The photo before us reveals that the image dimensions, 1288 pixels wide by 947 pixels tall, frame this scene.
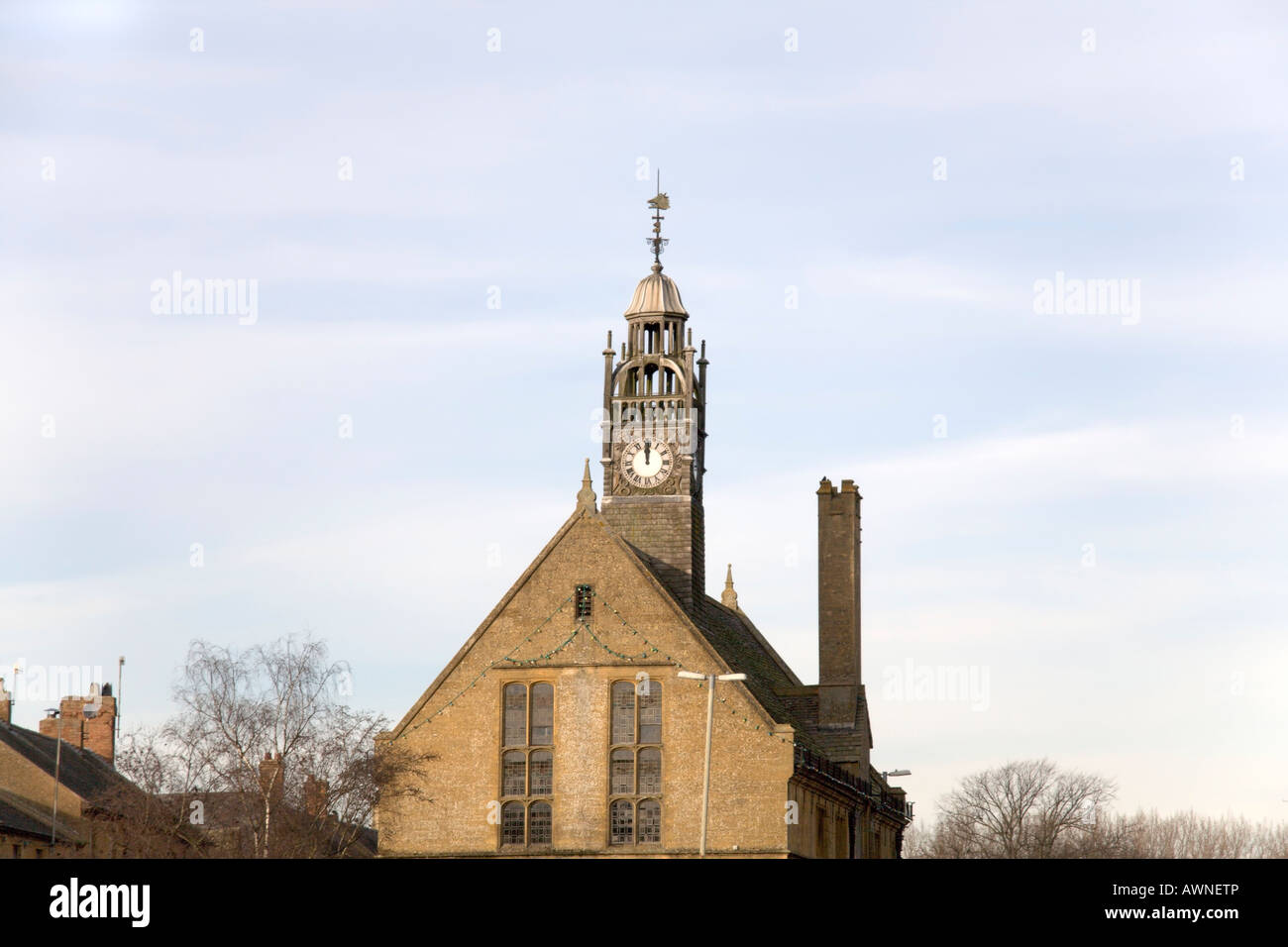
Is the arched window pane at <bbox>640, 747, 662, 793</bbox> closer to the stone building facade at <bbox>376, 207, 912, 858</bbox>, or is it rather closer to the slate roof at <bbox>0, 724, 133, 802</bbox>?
the stone building facade at <bbox>376, 207, 912, 858</bbox>

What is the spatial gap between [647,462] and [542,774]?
56.9 feet

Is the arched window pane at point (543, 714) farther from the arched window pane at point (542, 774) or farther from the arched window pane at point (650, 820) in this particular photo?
the arched window pane at point (650, 820)

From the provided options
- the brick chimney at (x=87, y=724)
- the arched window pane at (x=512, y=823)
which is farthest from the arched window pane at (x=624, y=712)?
the brick chimney at (x=87, y=724)

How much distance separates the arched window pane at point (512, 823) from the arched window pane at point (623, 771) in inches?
127

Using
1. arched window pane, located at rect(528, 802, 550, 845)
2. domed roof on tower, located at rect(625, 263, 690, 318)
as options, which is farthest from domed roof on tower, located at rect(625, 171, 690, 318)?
arched window pane, located at rect(528, 802, 550, 845)

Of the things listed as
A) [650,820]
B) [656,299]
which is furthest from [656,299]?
[650,820]

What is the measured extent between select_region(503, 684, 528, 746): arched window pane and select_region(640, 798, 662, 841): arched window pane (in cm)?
449

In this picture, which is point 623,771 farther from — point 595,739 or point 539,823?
point 539,823

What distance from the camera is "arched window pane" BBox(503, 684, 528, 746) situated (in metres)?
62.4

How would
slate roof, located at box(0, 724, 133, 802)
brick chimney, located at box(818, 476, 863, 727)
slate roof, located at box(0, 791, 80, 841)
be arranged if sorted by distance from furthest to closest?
slate roof, located at box(0, 724, 133, 802) < brick chimney, located at box(818, 476, 863, 727) < slate roof, located at box(0, 791, 80, 841)

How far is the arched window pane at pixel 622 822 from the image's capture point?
60.8 m

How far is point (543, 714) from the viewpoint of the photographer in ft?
205
